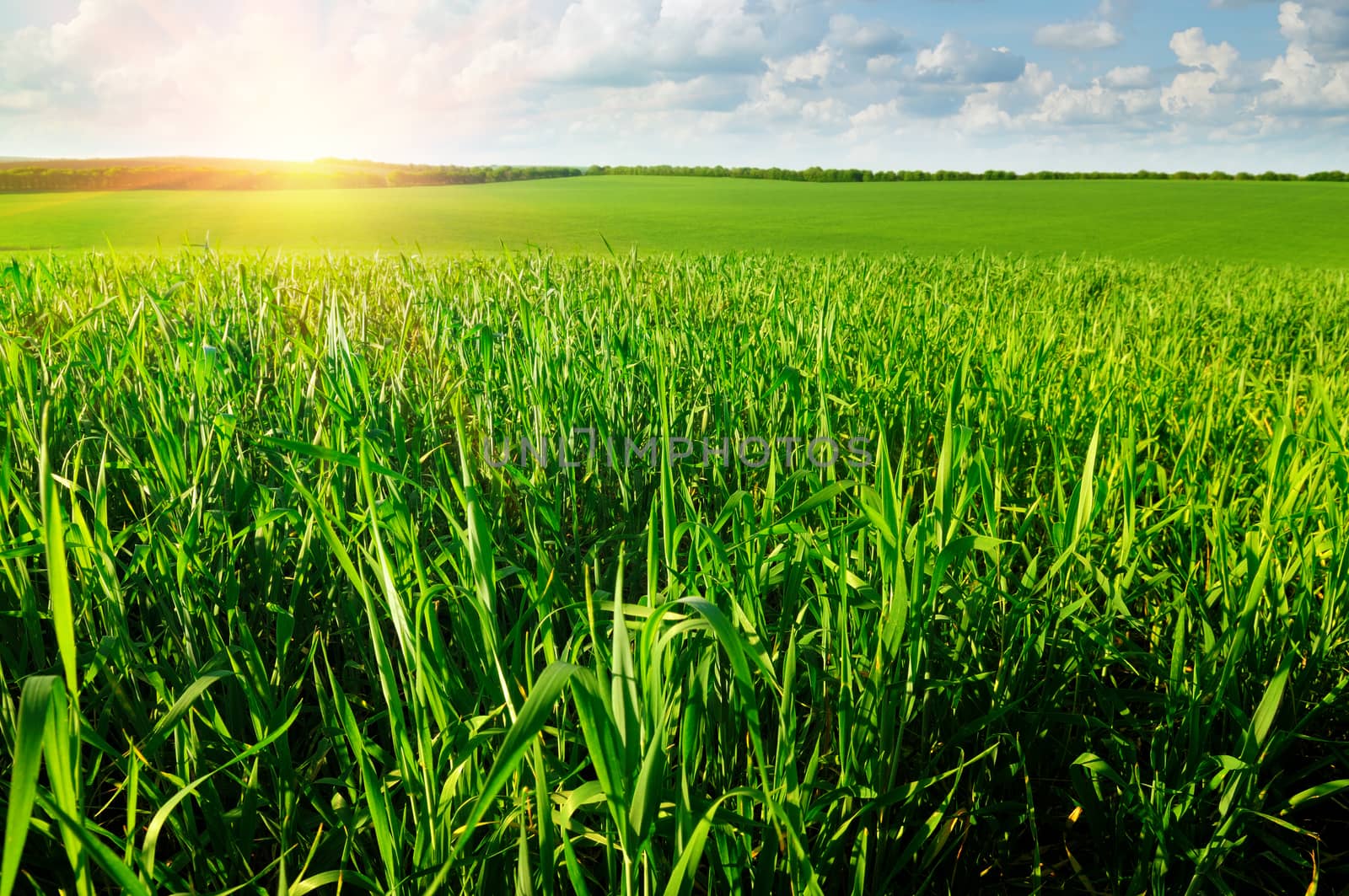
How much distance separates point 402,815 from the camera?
0.81 meters

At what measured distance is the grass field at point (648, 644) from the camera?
0.67m

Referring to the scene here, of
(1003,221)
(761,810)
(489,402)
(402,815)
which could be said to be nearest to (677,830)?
(761,810)

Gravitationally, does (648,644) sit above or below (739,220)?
below

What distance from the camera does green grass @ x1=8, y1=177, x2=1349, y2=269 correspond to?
1312 cm

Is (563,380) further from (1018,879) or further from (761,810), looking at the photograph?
(1018,879)

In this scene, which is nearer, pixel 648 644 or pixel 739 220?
pixel 648 644

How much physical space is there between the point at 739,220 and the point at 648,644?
18.5 m

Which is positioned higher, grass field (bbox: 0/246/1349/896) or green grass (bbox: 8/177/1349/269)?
green grass (bbox: 8/177/1349/269)

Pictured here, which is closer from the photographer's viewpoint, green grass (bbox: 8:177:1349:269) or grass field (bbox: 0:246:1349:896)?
grass field (bbox: 0:246:1349:896)

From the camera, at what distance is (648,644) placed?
1.89 feet

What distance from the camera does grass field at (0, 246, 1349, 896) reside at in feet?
2.20

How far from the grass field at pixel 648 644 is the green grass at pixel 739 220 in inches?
317

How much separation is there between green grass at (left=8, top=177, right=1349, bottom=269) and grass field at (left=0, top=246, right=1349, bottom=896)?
8.06 metres

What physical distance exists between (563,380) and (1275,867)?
54.0 inches
